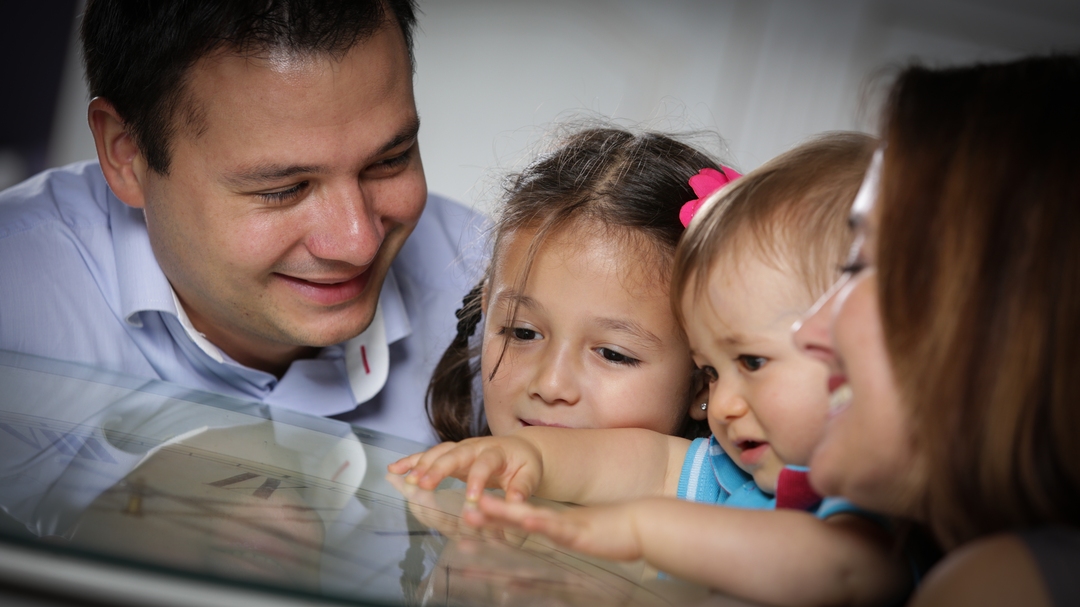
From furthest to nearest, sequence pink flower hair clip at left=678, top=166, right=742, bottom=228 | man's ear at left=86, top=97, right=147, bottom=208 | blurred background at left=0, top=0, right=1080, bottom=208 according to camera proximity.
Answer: blurred background at left=0, top=0, right=1080, bottom=208 → man's ear at left=86, top=97, right=147, bottom=208 → pink flower hair clip at left=678, top=166, right=742, bottom=228

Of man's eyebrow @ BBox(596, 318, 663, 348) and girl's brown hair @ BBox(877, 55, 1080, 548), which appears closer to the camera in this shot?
girl's brown hair @ BBox(877, 55, 1080, 548)

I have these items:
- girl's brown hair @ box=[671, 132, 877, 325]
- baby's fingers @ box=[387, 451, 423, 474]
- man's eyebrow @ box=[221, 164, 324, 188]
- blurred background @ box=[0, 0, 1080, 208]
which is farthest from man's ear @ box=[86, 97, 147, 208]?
blurred background @ box=[0, 0, 1080, 208]

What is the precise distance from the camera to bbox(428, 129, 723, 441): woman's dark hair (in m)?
1.21

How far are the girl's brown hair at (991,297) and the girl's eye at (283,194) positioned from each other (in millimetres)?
893

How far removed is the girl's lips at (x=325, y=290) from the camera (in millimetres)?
1349

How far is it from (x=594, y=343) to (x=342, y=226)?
16.1 inches

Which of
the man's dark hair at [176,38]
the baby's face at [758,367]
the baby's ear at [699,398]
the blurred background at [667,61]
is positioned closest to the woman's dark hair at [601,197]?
the baby's ear at [699,398]

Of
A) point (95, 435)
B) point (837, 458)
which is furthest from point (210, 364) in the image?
point (837, 458)

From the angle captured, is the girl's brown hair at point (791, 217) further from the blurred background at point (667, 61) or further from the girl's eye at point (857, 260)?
the blurred background at point (667, 61)

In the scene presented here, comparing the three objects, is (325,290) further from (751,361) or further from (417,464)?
(751,361)

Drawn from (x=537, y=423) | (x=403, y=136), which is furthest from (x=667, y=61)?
(x=537, y=423)

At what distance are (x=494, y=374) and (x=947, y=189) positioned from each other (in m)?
0.78

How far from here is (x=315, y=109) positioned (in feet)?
3.89

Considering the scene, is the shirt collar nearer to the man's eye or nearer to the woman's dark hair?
the woman's dark hair
